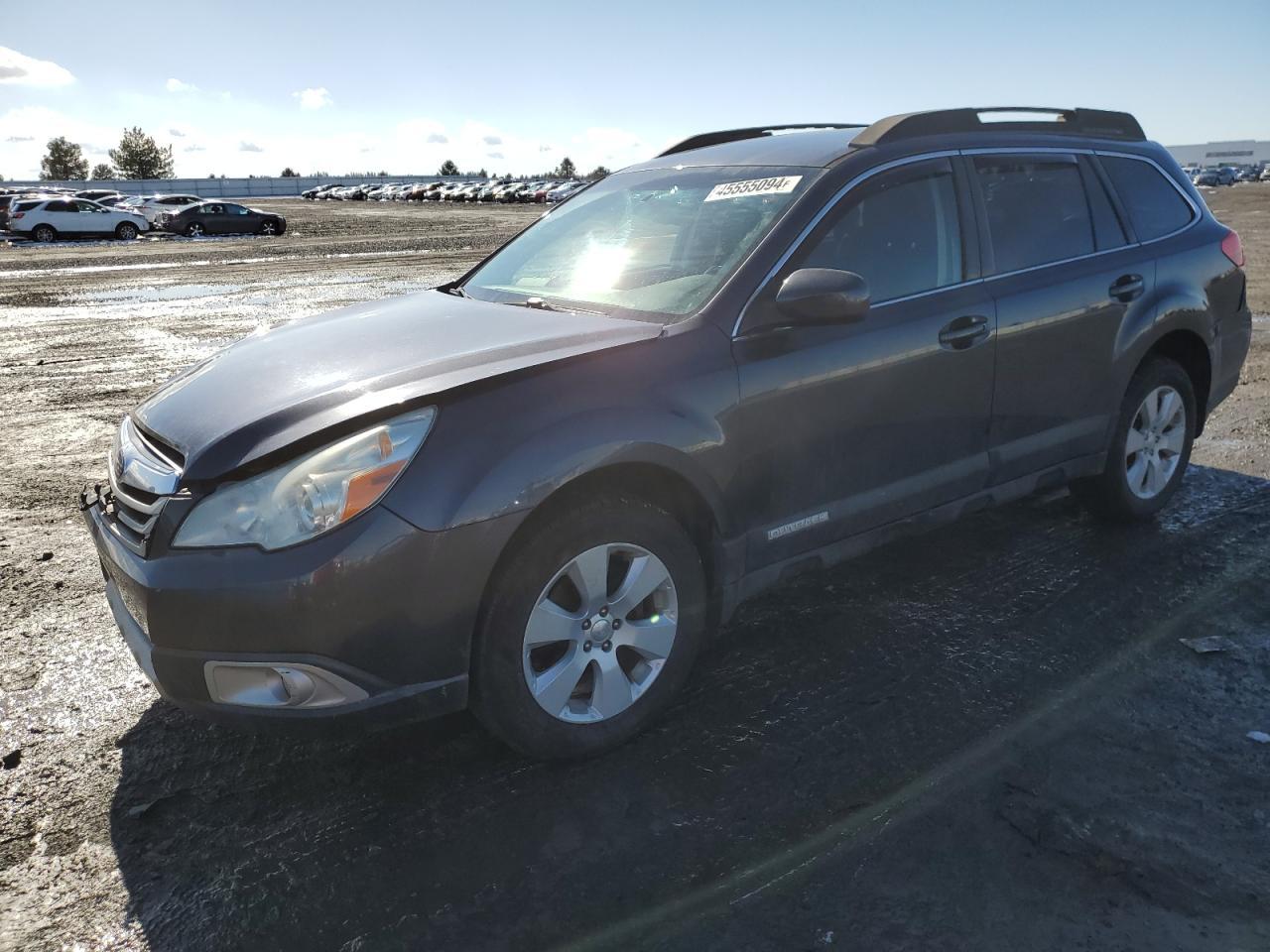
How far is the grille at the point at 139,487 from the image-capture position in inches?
110

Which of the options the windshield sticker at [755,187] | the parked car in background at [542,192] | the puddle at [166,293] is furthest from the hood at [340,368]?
the parked car in background at [542,192]

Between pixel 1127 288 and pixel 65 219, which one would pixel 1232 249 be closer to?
pixel 1127 288

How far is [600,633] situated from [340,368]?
1180mm

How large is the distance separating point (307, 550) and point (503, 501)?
53 cm

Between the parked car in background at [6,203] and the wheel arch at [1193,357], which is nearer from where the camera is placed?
the wheel arch at [1193,357]

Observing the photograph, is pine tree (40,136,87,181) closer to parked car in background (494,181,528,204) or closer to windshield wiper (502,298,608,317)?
parked car in background (494,181,528,204)

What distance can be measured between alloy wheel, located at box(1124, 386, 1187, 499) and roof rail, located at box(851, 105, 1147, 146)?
1.30 m

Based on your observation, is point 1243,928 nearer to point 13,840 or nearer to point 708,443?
point 708,443

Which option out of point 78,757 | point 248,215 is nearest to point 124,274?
point 248,215

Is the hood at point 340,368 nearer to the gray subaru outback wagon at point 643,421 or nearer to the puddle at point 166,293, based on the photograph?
the gray subaru outback wagon at point 643,421

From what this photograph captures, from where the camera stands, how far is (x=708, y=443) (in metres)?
3.18

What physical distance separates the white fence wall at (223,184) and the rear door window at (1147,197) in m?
88.7

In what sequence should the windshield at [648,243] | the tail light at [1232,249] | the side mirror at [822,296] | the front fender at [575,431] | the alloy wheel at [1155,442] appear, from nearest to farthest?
the front fender at [575,431]
the side mirror at [822,296]
the windshield at [648,243]
the alloy wheel at [1155,442]
the tail light at [1232,249]

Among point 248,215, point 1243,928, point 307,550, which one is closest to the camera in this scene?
point 1243,928
